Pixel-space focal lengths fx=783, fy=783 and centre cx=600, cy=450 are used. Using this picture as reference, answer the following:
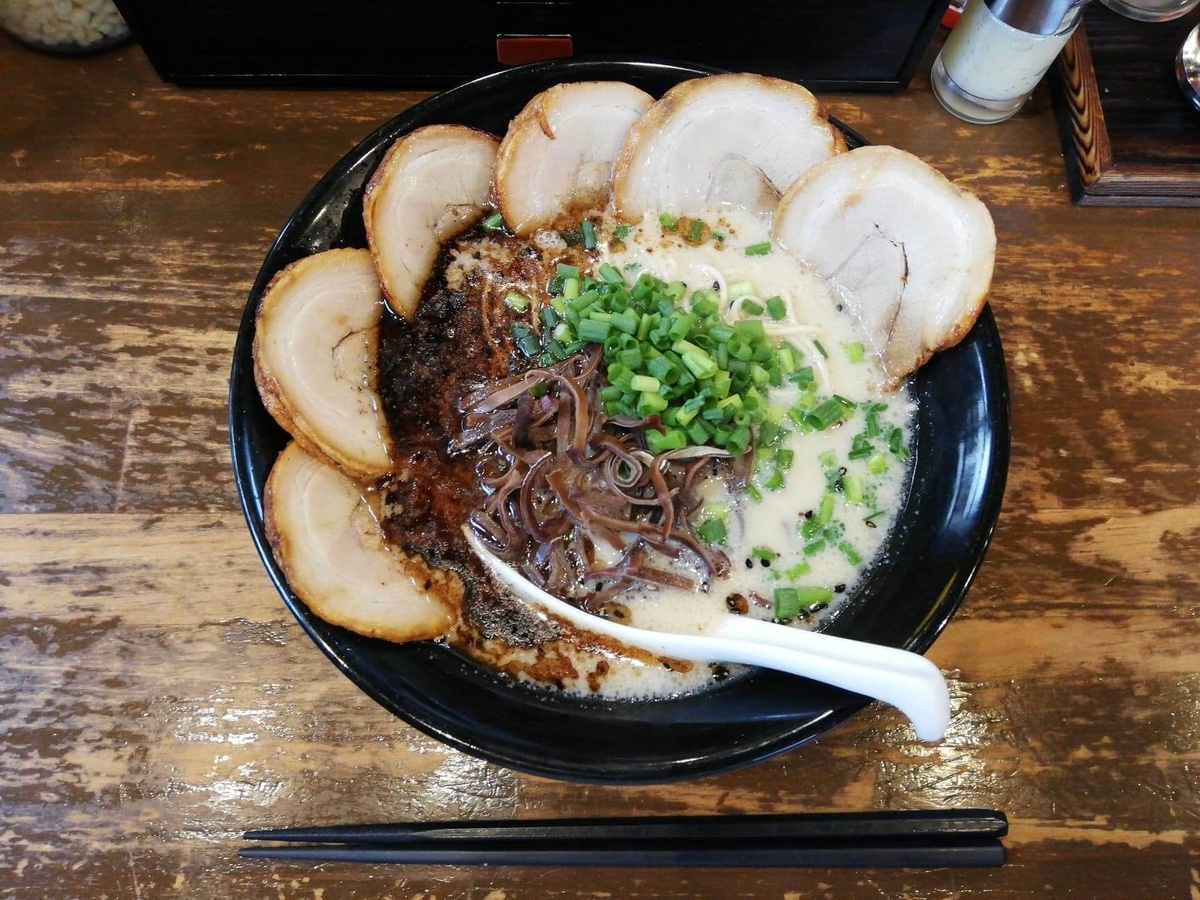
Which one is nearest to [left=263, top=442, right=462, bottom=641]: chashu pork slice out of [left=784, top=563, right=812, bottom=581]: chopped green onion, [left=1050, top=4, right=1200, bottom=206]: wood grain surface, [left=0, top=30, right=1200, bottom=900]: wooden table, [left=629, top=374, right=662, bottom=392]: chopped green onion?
[left=0, top=30, right=1200, bottom=900]: wooden table

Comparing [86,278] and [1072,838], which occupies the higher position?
[86,278]

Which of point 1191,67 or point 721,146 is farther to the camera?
point 1191,67

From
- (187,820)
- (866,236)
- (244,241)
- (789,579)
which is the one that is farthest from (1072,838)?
(244,241)

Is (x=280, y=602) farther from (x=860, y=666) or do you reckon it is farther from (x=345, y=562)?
(x=860, y=666)

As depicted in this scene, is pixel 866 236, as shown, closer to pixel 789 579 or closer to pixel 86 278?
pixel 789 579

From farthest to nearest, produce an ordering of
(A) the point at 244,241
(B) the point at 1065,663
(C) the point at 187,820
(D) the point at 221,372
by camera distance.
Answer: (A) the point at 244,241, (D) the point at 221,372, (B) the point at 1065,663, (C) the point at 187,820

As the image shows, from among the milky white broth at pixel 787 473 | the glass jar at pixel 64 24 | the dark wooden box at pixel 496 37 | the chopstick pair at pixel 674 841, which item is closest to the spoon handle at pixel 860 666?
the milky white broth at pixel 787 473

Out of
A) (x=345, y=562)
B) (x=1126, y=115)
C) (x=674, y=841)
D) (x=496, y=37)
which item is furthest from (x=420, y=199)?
(x=1126, y=115)
